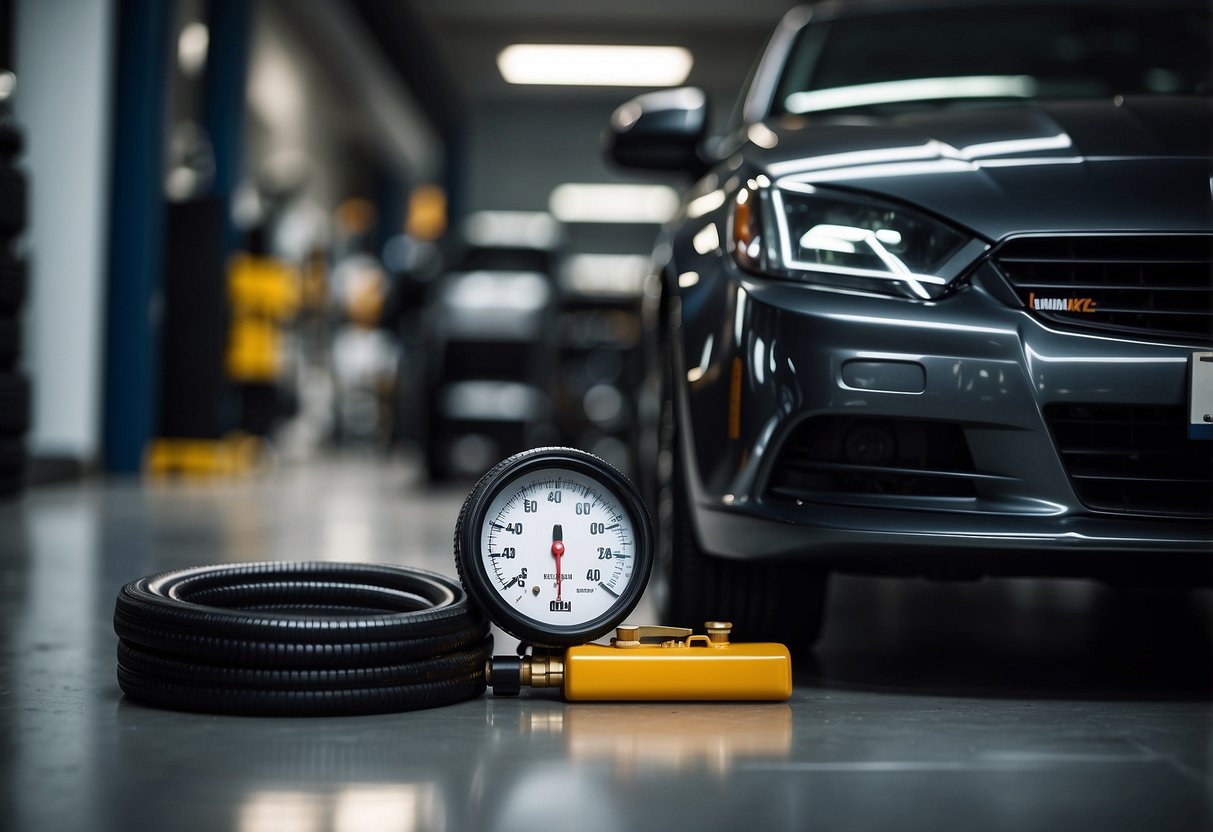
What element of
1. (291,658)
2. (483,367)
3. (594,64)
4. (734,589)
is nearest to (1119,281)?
(734,589)

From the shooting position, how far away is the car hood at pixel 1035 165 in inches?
78.0

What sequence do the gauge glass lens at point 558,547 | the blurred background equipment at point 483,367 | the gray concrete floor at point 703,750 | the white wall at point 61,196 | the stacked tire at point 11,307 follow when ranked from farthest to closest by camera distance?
the blurred background equipment at point 483,367 < the white wall at point 61,196 < the stacked tire at point 11,307 < the gauge glass lens at point 558,547 < the gray concrete floor at point 703,750

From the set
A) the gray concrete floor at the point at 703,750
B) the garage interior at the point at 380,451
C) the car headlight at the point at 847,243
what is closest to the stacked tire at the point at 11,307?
the garage interior at the point at 380,451

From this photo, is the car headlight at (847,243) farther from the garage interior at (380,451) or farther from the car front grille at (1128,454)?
the garage interior at (380,451)

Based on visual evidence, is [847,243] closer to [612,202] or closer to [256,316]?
[256,316]

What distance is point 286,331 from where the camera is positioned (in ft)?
35.8

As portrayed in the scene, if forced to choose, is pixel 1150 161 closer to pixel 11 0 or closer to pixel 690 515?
pixel 690 515

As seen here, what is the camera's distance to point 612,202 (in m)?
20.9

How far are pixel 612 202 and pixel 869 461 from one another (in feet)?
63.1


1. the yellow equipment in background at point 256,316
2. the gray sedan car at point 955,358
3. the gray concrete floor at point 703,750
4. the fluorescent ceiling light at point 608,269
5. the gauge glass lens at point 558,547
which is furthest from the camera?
the fluorescent ceiling light at point 608,269

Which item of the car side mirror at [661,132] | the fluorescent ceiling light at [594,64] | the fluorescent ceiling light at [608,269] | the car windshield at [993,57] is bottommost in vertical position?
the car side mirror at [661,132]

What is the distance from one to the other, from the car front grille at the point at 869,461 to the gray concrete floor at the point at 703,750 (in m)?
0.34

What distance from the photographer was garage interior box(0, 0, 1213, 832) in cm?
150

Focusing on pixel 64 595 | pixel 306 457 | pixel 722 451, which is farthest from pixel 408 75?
pixel 722 451
